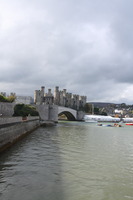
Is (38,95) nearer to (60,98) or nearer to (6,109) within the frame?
(60,98)

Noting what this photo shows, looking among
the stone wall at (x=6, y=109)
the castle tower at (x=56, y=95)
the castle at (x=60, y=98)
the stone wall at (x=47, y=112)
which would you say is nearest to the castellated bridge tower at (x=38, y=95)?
the castle at (x=60, y=98)

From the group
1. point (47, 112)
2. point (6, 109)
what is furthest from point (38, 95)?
point (6, 109)

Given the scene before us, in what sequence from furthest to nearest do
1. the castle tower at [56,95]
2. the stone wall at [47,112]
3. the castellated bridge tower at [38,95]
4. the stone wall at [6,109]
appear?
the castle tower at [56,95], the castellated bridge tower at [38,95], the stone wall at [47,112], the stone wall at [6,109]

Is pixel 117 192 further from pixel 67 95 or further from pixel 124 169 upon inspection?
pixel 67 95

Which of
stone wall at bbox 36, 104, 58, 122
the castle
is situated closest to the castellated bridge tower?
the castle

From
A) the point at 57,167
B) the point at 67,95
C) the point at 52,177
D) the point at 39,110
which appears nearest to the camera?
the point at 52,177

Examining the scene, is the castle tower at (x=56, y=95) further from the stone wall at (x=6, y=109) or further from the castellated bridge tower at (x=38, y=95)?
the stone wall at (x=6, y=109)

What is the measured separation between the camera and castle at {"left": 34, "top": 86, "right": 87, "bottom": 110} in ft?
409

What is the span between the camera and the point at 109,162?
457 inches

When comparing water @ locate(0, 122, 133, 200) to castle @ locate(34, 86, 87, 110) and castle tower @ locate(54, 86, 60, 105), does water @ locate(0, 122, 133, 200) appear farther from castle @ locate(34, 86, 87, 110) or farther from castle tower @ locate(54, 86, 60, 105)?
castle tower @ locate(54, 86, 60, 105)

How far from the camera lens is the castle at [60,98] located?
124562 mm

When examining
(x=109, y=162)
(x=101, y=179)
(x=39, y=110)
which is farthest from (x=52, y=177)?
(x=39, y=110)

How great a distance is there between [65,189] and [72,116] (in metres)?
79.0

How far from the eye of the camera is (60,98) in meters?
132
